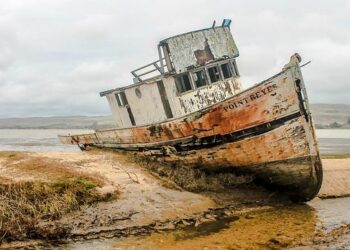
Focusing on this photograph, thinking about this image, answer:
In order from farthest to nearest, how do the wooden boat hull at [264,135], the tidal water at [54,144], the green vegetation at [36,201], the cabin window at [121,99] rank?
the tidal water at [54,144]
the cabin window at [121,99]
the wooden boat hull at [264,135]
the green vegetation at [36,201]

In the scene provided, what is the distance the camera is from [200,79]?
1238 cm

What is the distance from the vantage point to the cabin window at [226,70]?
12945 millimetres

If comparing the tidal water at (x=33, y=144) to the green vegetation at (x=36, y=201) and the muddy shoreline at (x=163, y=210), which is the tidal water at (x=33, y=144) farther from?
the green vegetation at (x=36, y=201)

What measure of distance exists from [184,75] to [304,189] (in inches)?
190

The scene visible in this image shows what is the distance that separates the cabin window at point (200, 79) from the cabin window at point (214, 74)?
10.4 inches

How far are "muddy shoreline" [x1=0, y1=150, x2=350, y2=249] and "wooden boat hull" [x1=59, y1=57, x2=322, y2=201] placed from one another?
1.88 feet

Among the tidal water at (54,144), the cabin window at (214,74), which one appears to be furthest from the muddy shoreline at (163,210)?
the tidal water at (54,144)

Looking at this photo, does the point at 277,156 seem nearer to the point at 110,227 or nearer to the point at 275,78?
the point at 275,78

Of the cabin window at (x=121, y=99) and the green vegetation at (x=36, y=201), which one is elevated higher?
the cabin window at (x=121, y=99)

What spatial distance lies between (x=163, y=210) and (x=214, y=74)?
17.8 ft

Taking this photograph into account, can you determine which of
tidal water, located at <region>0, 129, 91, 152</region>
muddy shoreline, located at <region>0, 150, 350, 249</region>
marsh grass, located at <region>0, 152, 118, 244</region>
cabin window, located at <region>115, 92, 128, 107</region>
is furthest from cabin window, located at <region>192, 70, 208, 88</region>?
tidal water, located at <region>0, 129, 91, 152</region>

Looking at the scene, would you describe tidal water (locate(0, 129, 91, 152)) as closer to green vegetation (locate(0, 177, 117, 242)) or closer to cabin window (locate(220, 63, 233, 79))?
cabin window (locate(220, 63, 233, 79))

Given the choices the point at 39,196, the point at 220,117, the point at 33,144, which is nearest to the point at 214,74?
the point at 220,117

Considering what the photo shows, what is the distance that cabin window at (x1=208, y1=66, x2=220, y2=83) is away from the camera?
12.6 m
